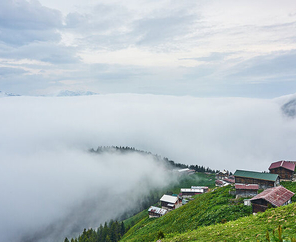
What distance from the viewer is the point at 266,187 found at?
49844mm

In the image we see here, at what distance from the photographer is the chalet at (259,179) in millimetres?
49272

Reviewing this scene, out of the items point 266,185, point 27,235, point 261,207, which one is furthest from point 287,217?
point 27,235

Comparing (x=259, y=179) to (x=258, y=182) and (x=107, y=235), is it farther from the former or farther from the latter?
(x=107, y=235)

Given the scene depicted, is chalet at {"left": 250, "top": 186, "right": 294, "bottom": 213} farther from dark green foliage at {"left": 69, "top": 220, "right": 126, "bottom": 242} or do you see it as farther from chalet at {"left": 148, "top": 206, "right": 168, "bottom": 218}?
dark green foliage at {"left": 69, "top": 220, "right": 126, "bottom": 242}

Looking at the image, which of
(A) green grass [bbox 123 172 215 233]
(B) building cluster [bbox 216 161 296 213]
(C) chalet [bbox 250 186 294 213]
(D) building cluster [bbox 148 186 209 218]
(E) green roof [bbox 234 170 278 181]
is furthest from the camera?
(A) green grass [bbox 123 172 215 233]

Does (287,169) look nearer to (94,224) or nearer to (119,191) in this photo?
(94,224)

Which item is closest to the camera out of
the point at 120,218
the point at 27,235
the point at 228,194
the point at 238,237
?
the point at 238,237

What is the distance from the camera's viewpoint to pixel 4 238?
181500mm

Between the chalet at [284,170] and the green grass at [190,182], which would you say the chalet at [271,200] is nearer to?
the chalet at [284,170]

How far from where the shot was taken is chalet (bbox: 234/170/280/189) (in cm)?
4927

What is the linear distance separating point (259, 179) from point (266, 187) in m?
2.42

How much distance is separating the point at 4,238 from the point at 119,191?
385 feet

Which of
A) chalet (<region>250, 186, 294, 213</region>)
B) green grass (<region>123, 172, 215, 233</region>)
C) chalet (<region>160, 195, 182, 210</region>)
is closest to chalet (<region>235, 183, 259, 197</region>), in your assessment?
chalet (<region>250, 186, 294, 213</region>)

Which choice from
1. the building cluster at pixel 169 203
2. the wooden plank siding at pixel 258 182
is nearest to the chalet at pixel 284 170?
the wooden plank siding at pixel 258 182
